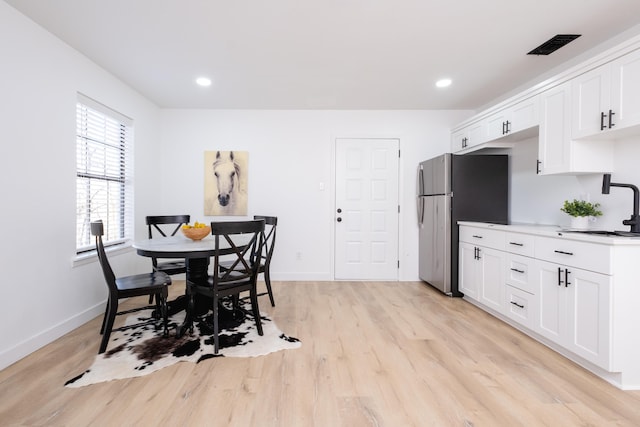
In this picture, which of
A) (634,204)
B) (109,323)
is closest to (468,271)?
(634,204)

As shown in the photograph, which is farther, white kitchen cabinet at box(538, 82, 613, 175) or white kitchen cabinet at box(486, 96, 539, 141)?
white kitchen cabinet at box(486, 96, 539, 141)

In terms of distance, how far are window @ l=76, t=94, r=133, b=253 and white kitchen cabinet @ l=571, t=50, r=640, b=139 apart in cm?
440

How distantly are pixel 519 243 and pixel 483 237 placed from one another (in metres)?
0.51

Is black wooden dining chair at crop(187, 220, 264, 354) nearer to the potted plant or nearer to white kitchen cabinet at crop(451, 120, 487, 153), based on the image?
the potted plant

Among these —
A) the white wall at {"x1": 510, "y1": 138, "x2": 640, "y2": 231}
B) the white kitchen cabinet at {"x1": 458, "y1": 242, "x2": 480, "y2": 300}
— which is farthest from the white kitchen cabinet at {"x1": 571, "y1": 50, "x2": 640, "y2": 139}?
the white kitchen cabinet at {"x1": 458, "y1": 242, "x2": 480, "y2": 300}

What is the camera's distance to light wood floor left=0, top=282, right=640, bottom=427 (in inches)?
60.6

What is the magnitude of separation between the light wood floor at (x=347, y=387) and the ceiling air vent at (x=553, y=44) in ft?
8.41

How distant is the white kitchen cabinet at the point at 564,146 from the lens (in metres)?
2.38

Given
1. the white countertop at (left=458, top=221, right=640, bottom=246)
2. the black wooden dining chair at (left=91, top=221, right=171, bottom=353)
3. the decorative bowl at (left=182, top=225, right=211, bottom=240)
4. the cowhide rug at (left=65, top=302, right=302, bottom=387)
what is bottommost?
the cowhide rug at (left=65, top=302, right=302, bottom=387)

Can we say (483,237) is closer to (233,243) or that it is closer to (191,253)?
(233,243)

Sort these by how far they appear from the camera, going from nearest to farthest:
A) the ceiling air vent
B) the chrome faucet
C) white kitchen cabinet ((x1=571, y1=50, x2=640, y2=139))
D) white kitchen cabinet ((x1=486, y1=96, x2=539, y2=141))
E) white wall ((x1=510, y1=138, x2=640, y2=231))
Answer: white kitchen cabinet ((x1=571, y1=50, x2=640, y2=139)), the chrome faucet, white wall ((x1=510, y1=138, x2=640, y2=231)), the ceiling air vent, white kitchen cabinet ((x1=486, y1=96, x2=539, y2=141))

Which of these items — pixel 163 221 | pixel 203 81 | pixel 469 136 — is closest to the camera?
pixel 203 81

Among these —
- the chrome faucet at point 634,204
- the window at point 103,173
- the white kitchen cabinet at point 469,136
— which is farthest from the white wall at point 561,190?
the window at point 103,173

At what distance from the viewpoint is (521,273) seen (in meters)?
→ 2.59
